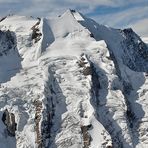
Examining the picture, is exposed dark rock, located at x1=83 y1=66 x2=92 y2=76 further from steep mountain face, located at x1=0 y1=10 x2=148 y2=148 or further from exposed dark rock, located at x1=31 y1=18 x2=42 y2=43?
exposed dark rock, located at x1=31 y1=18 x2=42 y2=43

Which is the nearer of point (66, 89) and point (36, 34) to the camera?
point (66, 89)

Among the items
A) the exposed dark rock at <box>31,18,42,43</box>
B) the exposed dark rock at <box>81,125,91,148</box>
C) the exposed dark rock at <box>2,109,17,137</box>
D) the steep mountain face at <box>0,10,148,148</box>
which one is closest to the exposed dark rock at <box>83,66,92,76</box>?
the steep mountain face at <box>0,10,148,148</box>

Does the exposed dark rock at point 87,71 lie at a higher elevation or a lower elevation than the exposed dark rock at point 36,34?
lower

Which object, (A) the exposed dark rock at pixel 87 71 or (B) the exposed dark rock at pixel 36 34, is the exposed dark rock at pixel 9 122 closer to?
(A) the exposed dark rock at pixel 87 71

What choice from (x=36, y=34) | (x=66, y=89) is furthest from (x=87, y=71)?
(x=36, y=34)

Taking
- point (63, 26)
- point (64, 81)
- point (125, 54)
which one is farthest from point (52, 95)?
point (125, 54)

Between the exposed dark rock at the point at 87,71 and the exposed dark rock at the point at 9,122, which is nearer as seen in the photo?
the exposed dark rock at the point at 9,122

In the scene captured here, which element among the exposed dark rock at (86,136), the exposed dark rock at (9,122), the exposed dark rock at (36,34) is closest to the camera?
the exposed dark rock at (86,136)

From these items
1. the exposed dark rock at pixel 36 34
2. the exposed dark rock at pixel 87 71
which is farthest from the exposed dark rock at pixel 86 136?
the exposed dark rock at pixel 36 34

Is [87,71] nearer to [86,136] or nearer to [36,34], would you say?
[86,136]
